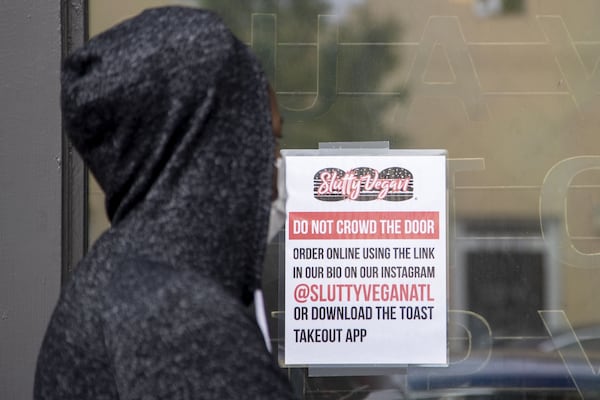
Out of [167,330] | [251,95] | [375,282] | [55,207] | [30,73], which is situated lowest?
[375,282]

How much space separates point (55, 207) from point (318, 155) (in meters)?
1.10

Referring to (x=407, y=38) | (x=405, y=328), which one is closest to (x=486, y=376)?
(x=405, y=328)

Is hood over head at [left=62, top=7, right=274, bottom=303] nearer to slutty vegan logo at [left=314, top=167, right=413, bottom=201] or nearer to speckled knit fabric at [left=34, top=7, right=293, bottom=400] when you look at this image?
speckled knit fabric at [left=34, top=7, right=293, bottom=400]

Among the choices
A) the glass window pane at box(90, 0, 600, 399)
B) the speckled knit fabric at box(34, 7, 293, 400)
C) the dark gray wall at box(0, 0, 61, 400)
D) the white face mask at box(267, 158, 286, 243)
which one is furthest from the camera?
the glass window pane at box(90, 0, 600, 399)

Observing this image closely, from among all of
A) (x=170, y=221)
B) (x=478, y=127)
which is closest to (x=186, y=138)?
(x=170, y=221)

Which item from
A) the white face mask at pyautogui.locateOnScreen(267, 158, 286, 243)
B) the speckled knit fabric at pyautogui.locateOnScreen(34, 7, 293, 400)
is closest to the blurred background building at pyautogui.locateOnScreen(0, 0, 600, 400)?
the white face mask at pyautogui.locateOnScreen(267, 158, 286, 243)

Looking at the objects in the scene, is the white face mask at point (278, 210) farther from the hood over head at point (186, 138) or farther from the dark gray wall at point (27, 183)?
the dark gray wall at point (27, 183)

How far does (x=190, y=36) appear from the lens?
1.27 meters

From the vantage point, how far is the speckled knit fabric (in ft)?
3.89

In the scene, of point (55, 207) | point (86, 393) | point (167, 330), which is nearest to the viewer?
point (167, 330)

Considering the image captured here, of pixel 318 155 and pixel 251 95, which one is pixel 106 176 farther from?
pixel 318 155

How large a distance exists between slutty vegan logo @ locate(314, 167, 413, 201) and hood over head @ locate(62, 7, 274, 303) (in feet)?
8.63

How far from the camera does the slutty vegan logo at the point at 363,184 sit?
396 cm

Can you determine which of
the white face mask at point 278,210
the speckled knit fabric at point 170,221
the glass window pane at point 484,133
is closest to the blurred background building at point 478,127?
the glass window pane at point 484,133
